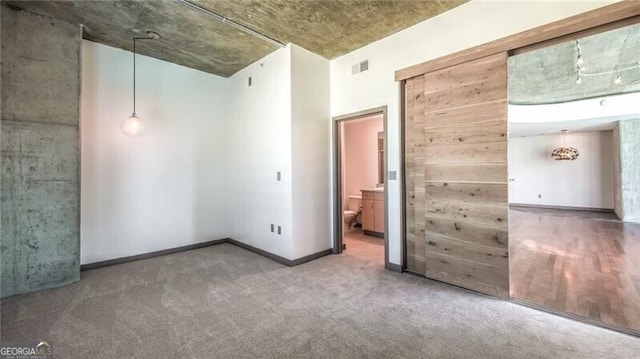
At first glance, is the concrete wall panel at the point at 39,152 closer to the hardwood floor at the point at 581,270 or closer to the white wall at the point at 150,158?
the white wall at the point at 150,158

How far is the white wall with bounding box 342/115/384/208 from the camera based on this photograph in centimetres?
644

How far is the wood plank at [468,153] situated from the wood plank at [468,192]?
0.85 ft

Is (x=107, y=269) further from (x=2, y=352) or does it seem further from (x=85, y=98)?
(x=85, y=98)

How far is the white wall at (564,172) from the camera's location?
8938mm

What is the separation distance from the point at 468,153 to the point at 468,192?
432 mm

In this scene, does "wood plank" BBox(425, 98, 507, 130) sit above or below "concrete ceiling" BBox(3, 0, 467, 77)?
below

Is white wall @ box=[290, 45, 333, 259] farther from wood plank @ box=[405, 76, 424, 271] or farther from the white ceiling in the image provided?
the white ceiling

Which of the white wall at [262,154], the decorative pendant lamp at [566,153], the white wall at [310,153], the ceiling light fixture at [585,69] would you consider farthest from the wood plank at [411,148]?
the decorative pendant lamp at [566,153]

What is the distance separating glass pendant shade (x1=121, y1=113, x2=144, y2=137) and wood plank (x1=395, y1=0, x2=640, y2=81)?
13.3ft

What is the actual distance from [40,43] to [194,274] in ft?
10.8

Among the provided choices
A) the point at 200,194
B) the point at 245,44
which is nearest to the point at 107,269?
the point at 200,194

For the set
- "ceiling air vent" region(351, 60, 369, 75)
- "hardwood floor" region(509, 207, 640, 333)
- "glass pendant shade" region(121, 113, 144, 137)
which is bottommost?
Answer: "hardwood floor" region(509, 207, 640, 333)

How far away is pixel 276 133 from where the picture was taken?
409 centimetres

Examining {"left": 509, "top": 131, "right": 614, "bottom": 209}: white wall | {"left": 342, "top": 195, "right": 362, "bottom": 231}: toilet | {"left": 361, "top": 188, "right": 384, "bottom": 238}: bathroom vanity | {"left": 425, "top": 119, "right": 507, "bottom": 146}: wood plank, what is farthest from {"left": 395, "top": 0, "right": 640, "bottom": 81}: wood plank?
{"left": 509, "top": 131, "right": 614, "bottom": 209}: white wall
